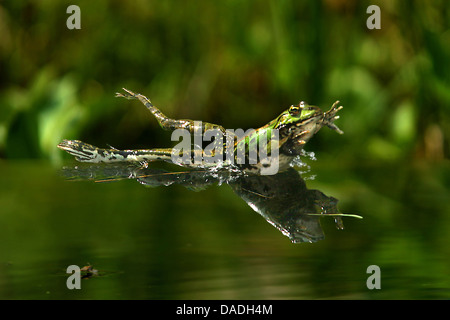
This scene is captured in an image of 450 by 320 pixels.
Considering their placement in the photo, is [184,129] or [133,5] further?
[133,5]

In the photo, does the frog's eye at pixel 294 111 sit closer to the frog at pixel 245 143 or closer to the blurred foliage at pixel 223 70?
the frog at pixel 245 143

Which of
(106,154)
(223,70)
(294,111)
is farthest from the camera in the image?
(223,70)

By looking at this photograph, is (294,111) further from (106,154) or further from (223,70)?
(223,70)

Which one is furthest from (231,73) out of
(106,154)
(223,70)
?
(106,154)

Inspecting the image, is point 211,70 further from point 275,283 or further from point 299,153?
point 275,283

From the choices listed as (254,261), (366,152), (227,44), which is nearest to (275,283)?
(254,261)

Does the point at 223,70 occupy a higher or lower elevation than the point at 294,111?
higher
